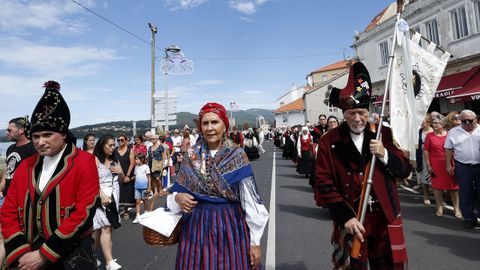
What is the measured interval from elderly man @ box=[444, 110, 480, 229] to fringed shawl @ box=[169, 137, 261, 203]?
455 cm

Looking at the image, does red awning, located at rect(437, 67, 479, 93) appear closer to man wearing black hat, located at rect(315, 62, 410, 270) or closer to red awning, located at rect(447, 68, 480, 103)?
red awning, located at rect(447, 68, 480, 103)

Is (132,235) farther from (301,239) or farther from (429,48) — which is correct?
(429,48)

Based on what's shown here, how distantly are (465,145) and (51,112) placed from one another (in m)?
5.90

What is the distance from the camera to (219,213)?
2.34 meters

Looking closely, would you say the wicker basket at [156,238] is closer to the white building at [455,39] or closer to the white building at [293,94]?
the white building at [455,39]

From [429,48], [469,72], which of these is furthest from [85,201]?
[469,72]

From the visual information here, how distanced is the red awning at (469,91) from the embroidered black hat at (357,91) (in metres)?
12.4

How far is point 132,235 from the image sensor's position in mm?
5586

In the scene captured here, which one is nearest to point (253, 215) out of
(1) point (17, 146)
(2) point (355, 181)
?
(2) point (355, 181)

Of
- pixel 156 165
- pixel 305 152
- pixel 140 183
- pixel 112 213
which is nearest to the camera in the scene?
pixel 112 213

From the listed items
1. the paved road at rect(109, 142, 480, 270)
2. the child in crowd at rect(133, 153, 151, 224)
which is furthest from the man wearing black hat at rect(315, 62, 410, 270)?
the child in crowd at rect(133, 153, 151, 224)

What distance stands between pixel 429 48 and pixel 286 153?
17.0m

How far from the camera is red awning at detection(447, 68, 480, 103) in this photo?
1212 centimetres

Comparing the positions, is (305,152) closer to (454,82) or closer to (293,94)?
(454,82)
